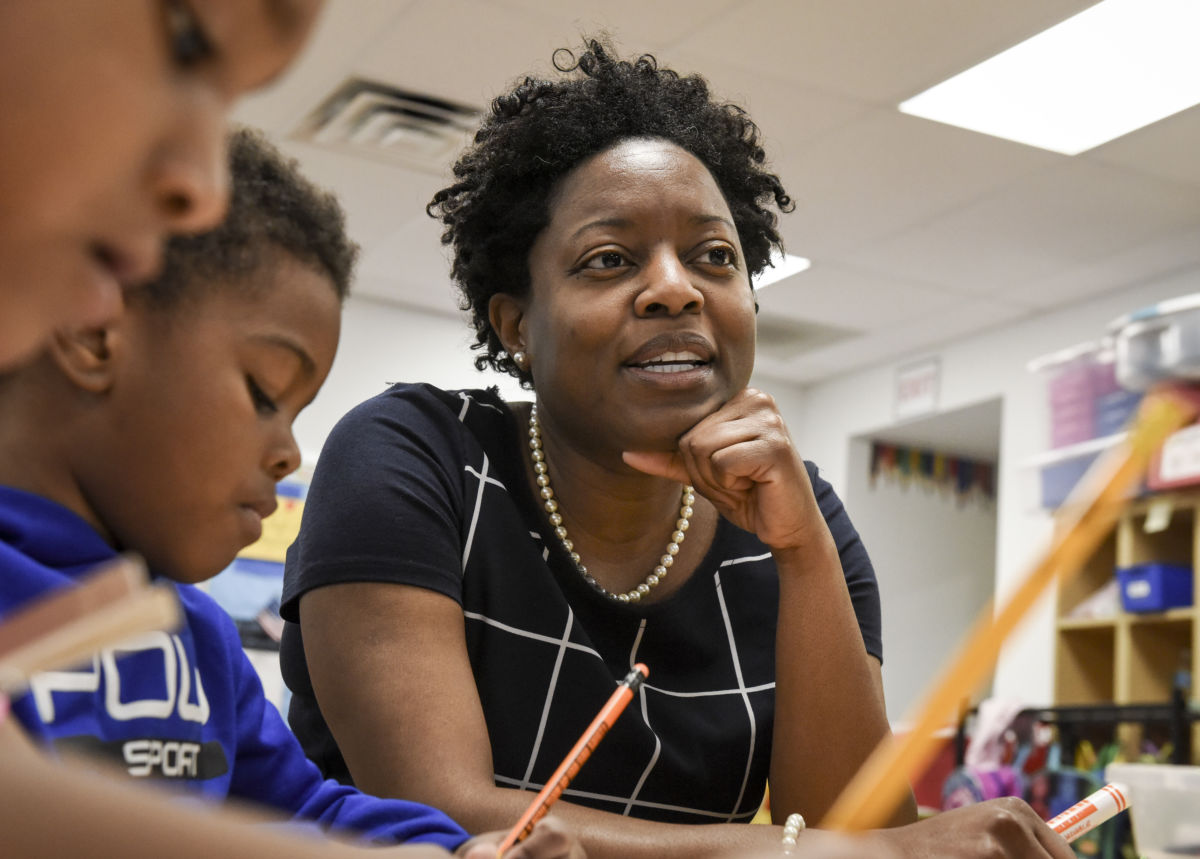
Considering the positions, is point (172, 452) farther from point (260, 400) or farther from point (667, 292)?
point (667, 292)

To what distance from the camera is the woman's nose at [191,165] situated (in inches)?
12.0

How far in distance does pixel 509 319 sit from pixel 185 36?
3.64 feet

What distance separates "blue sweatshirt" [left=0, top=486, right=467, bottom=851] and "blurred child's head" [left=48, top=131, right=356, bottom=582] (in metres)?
0.03

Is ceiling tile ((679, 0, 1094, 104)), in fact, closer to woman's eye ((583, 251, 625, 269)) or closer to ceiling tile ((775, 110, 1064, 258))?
ceiling tile ((775, 110, 1064, 258))

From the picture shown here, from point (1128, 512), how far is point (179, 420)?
356cm

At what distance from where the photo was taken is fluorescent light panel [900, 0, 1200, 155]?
2.96 m

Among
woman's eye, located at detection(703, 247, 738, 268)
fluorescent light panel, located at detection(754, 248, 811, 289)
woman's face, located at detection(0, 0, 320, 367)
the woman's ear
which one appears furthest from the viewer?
fluorescent light panel, located at detection(754, 248, 811, 289)

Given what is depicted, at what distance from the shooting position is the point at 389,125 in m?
3.65

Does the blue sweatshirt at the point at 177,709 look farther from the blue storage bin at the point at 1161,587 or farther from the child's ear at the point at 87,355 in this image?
the blue storage bin at the point at 1161,587

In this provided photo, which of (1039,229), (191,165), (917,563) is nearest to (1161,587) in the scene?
(1039,229)

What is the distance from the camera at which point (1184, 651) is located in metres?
3.86

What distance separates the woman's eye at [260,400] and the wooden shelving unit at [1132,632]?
3253mm

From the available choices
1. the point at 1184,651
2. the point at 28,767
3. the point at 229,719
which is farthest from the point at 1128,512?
the point at 28,767

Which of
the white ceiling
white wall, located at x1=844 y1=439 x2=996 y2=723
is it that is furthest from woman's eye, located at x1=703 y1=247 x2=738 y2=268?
white wall, located at x1=844 y1=439 x2=996 y2=723
